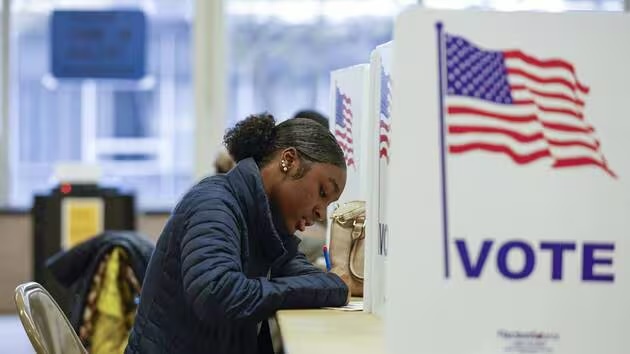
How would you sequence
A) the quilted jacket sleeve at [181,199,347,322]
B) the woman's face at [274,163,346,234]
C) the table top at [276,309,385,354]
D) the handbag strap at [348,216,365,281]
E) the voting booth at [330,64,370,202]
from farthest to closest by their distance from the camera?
1. the handbag strap at [348,216,365,281]
2. the voting booth at [330,64,370,202]
3. the woman's face at [274,163,346,234]
4. the quilted jacket sleeve at [181,199,347,322]
5. the table top at [276,309,385,354]

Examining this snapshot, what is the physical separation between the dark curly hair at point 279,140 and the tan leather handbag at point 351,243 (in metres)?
0.38

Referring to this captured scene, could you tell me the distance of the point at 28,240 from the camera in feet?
25.1

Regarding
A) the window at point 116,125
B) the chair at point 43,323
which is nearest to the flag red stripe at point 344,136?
the chair at point 43,323

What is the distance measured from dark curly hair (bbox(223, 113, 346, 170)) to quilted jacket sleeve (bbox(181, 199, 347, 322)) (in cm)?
27

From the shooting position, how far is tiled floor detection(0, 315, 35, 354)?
5.91 metres

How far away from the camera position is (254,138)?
2469 mm

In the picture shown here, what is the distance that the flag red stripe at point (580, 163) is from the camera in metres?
1.51

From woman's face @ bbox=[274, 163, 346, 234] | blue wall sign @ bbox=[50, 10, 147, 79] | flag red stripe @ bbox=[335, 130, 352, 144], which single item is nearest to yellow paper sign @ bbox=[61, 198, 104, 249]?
blue wall sign @ bbox=[50, 10, 147, 79]

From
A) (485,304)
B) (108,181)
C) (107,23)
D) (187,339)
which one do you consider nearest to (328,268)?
(187,339)

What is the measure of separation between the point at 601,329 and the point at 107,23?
651 centimetres

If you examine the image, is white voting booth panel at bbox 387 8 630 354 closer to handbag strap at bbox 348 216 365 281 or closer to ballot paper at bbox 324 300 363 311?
ballot paper at bbox 324 300 363 311

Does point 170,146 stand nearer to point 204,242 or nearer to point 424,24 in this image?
point 204,242

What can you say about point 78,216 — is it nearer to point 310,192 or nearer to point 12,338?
point 12,338

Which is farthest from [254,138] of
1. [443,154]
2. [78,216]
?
[78,216]
